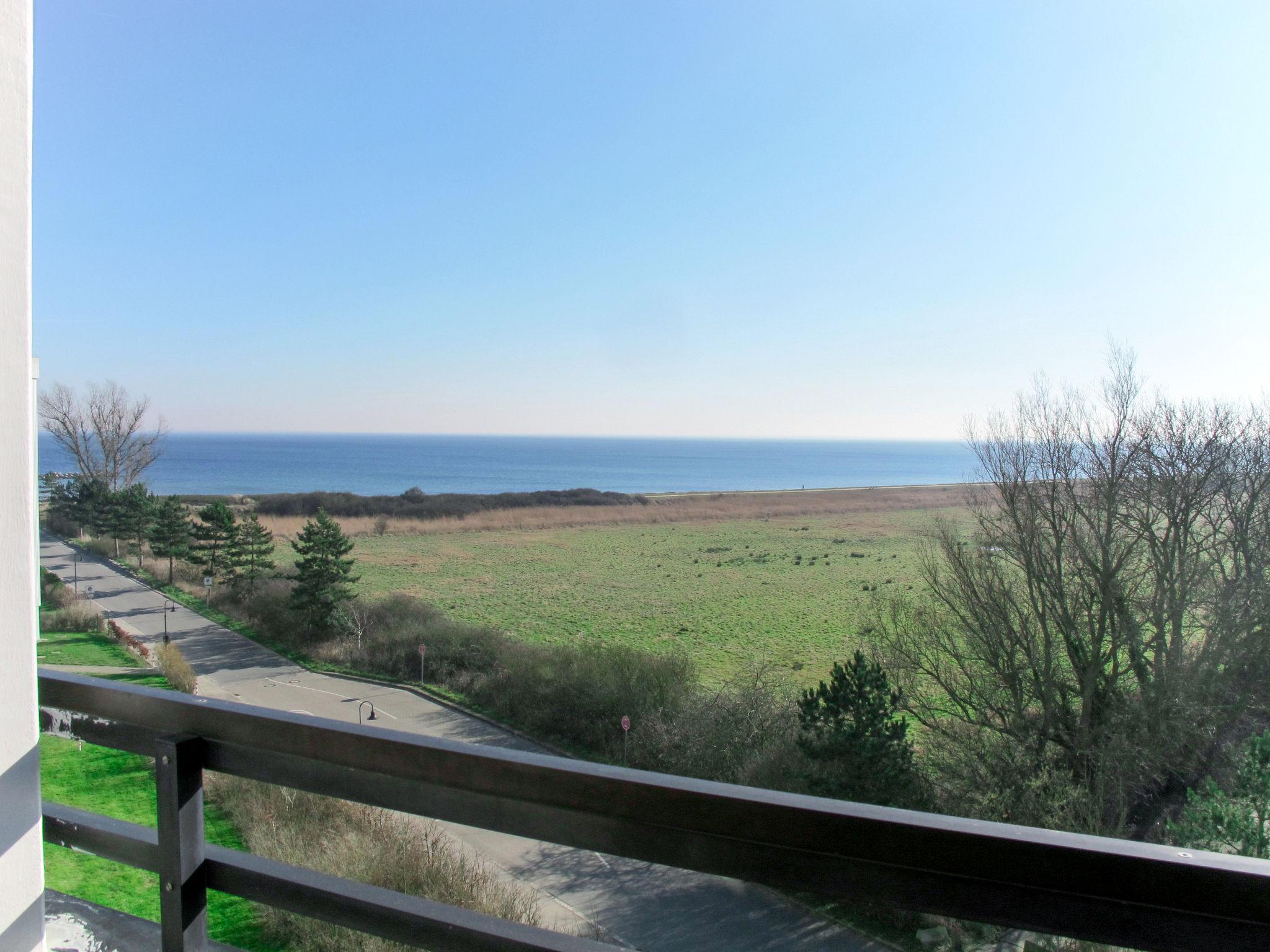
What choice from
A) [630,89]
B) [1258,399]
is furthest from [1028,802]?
[630,89]

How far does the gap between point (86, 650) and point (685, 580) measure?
11.8 meters

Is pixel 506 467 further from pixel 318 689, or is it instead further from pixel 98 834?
pixel 98 834

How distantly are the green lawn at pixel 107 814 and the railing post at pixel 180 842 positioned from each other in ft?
0.06

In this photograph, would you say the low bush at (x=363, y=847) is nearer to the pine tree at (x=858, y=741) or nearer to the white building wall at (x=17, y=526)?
the pine tree at (x=858, y=741)

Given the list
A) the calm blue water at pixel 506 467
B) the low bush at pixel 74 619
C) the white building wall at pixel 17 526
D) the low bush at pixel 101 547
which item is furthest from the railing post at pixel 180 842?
the low bush at pixel 101 547

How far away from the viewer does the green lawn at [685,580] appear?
40.1ft

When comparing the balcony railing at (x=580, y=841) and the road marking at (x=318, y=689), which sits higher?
the balcony railing at (x=580, y=841)

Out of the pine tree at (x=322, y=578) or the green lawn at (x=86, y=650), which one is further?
the pine tree at (x=322, y=578)

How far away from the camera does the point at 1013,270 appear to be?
14883mm

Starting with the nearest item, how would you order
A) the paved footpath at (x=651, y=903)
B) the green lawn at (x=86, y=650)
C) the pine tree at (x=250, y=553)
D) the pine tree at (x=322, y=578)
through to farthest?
the paved footpath at (x=651, y=903) → the green lawn at (x=86, y=650) → the pine tree at (x=322, y=578) → the pine tree at (x=250, y=553)

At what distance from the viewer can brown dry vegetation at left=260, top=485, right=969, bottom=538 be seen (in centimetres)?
2061

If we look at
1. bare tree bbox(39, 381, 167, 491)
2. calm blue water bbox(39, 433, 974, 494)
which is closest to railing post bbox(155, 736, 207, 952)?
calm blue water bbox(39, 433, 974, 494)

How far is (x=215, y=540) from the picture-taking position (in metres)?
14.4

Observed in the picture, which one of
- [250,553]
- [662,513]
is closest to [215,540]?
[250,553]
